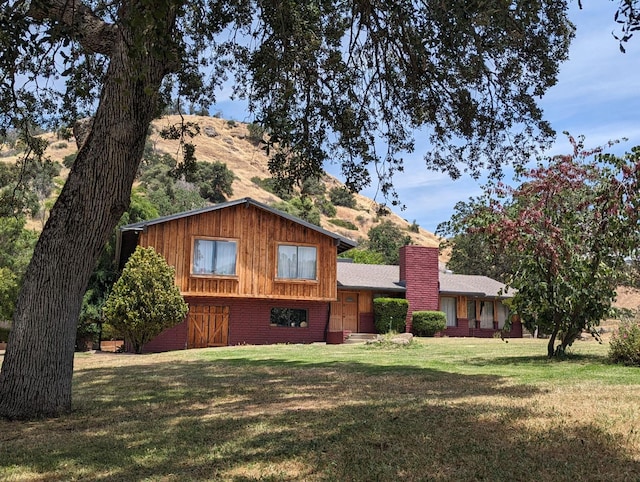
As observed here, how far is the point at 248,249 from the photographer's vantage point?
27031 mm

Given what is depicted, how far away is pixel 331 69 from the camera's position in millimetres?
11727

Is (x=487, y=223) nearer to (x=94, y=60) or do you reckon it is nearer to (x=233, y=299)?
(x=94, y=60)

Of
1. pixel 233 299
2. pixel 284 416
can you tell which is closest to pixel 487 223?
pixel 284 416

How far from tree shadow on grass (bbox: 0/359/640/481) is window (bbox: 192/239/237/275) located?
16139 mm

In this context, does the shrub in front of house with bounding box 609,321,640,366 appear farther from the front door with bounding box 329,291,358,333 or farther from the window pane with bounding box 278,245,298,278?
the front door with bounding box 329,291,358,333

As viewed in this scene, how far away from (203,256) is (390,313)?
491 inches

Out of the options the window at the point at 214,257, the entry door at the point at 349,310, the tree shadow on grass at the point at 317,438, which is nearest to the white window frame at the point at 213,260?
the window at the point at 214,257

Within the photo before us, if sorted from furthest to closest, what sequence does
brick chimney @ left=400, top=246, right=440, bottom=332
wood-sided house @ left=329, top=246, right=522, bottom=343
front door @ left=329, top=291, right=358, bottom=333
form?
1. brick chimney @ left=400, top=246, right=440, bottom=332
2. wood-sided house @ left=329, top=246, right=522, bottom=343
3. front door @ left=329, top=291, right=358, bottom=333

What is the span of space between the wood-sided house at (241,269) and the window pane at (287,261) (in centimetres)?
5

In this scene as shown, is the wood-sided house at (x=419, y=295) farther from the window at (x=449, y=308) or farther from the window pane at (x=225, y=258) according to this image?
the window pane at (x=225, y=258)

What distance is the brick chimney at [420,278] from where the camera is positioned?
35.2 meters

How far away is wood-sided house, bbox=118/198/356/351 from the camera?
85.3 ft

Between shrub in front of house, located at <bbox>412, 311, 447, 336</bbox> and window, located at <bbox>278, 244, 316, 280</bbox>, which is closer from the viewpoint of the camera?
window, located at <bbox>278, 244, 316, 280</bbox>

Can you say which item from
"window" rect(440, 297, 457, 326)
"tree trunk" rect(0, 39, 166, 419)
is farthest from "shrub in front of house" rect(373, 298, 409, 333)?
"tree trunk" rect(0, 39, 166, 419)
